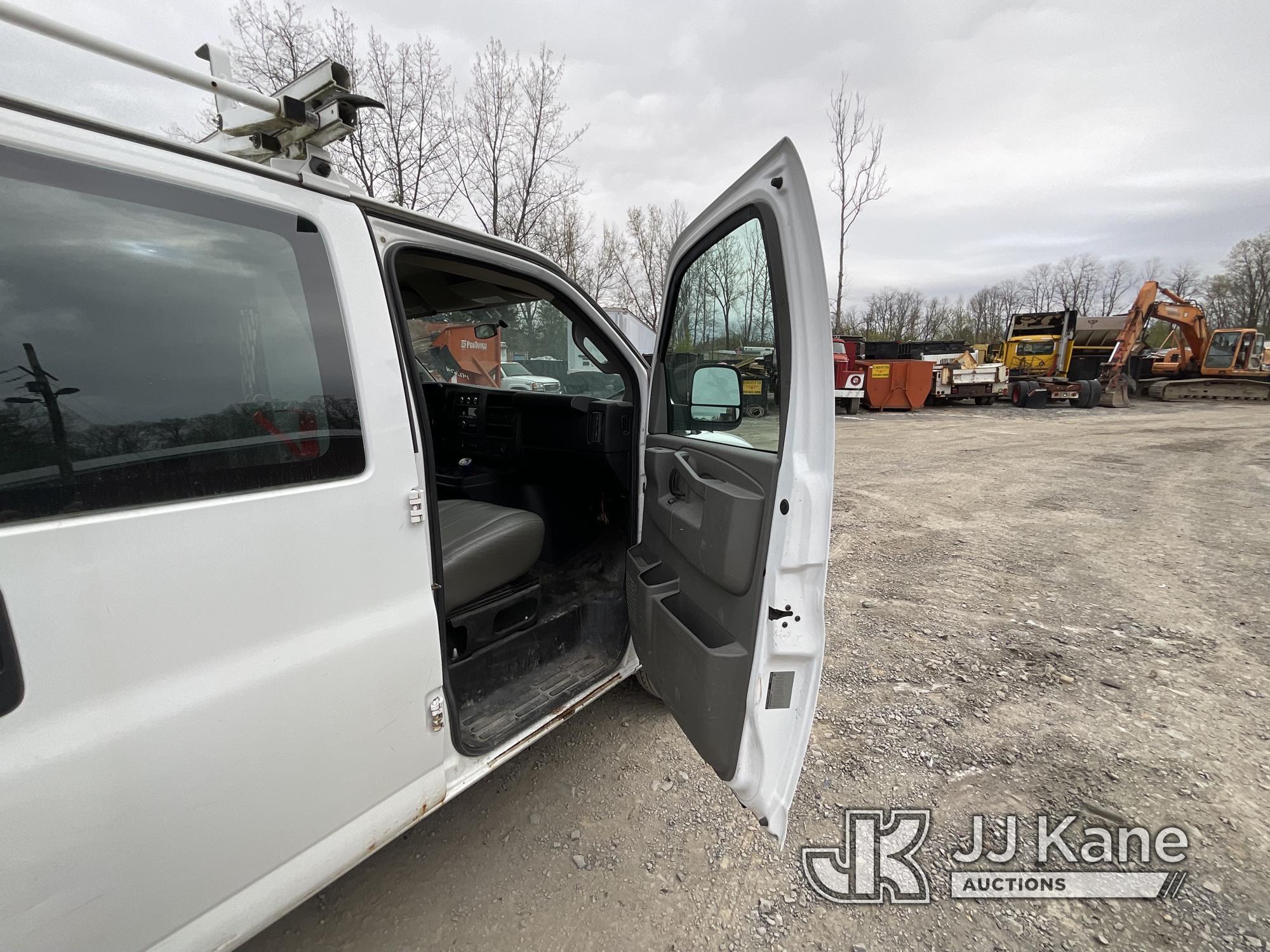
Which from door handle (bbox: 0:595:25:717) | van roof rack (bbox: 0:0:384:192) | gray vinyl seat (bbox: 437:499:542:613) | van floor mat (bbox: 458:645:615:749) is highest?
van roof rack (bbox: 0:0:384:192)

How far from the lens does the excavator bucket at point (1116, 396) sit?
17.8 meters

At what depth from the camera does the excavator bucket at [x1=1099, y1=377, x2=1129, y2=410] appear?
17781 millimetres

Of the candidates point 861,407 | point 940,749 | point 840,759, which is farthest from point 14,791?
point 861,407

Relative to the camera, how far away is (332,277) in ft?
4.50

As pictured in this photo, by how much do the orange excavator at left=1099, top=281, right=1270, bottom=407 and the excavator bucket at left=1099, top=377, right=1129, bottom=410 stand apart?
0.06 ft

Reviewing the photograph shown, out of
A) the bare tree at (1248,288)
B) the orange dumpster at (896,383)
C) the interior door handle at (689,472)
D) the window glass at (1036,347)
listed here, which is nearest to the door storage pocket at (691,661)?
the interior door handle at (689,472)

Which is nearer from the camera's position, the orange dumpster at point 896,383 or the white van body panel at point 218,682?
the white van body panel at point 218,682

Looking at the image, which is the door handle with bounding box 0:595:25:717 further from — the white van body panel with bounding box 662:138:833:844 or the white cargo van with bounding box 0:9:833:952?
the white van body panel with bounding box 662:138:833:844

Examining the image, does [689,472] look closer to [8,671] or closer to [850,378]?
[8,671]

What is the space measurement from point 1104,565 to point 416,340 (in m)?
5.02

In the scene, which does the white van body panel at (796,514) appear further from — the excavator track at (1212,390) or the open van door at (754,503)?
the excavator track at (1212,390)

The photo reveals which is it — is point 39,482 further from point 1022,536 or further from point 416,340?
point 1022,536

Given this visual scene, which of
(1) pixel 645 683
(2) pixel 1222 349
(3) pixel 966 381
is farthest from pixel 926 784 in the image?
(2) pixel 1222 349

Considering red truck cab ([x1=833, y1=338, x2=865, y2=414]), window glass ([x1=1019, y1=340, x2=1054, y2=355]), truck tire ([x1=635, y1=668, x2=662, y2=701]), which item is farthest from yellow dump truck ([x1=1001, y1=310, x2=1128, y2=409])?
truck tire ([x1=635, y1=668, x2=662, y2=701])
